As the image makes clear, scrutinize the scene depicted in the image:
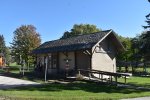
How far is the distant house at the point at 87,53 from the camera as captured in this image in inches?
1385

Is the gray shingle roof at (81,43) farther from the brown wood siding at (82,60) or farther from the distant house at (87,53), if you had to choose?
the brown wood siding at (82,60)

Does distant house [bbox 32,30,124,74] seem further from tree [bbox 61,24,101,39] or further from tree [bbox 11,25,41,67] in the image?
tree [bbox 61,24,101,39]

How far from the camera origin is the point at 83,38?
127 feet

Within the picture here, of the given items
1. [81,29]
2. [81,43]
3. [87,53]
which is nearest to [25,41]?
[81,29]

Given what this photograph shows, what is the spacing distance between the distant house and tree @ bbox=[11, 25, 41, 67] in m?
24.1

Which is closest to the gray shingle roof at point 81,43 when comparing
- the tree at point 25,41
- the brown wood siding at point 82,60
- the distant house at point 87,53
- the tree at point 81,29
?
the distant house at point 87,53

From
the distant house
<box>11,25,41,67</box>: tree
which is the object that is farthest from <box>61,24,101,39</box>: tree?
the distant house

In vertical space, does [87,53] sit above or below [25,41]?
below

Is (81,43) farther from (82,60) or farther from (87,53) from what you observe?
(87,53)

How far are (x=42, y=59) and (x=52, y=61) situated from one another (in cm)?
424

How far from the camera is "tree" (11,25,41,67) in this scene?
65.8m

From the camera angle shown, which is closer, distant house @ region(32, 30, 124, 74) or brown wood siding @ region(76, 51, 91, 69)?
distant house @ region(32, 30, 124, 74)

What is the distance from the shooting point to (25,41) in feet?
226

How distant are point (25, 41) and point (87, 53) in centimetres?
3673
